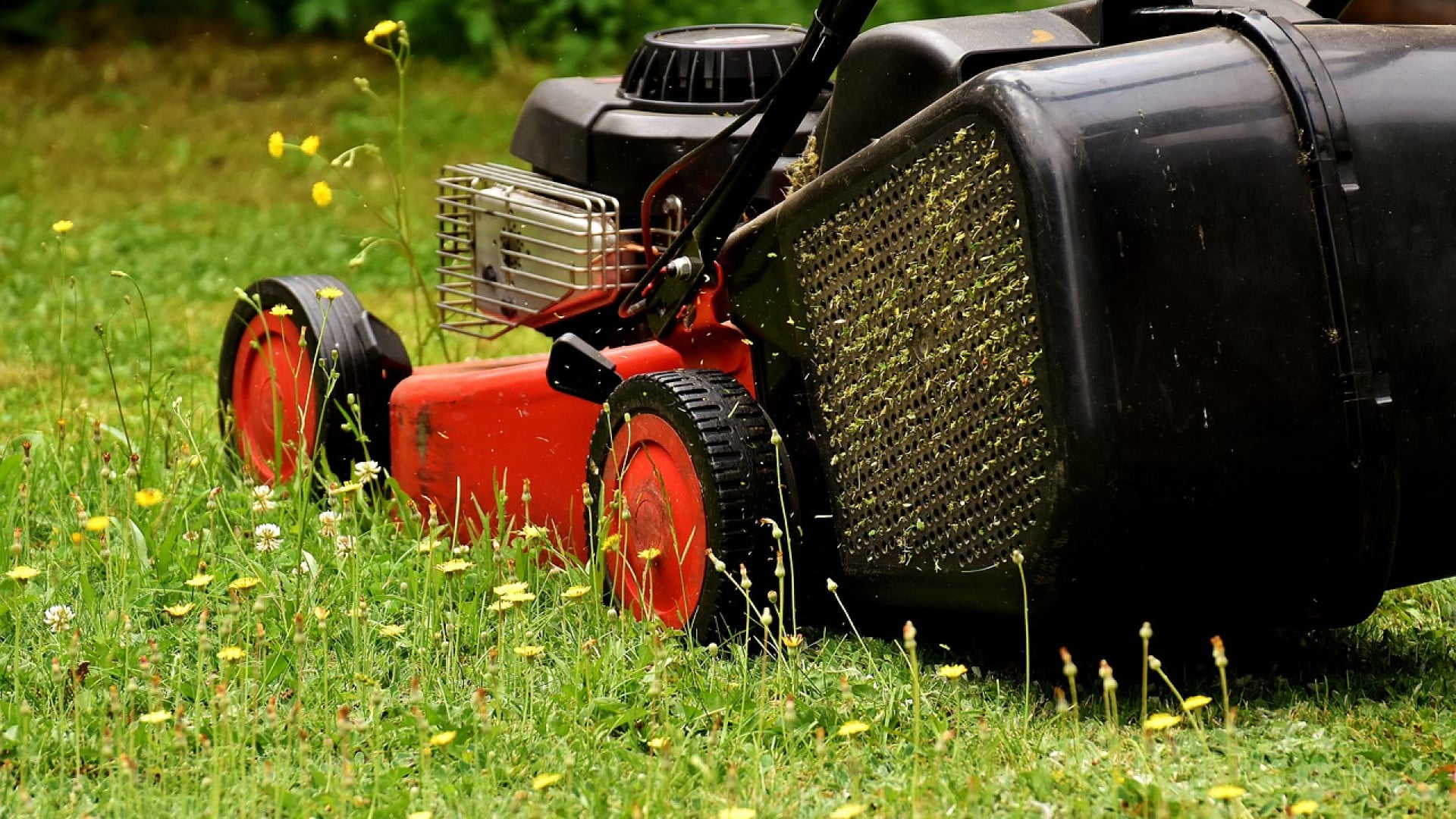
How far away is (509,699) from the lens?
2184mm

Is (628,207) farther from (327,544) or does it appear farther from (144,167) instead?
(144,167)

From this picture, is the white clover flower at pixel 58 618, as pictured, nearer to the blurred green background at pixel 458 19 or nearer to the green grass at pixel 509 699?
the green grass at pixel 509 699

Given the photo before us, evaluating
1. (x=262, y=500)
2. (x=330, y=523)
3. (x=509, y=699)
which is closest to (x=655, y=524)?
(x=509, y=699)

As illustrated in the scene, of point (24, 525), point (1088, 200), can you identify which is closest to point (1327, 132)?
point (1088, 200)

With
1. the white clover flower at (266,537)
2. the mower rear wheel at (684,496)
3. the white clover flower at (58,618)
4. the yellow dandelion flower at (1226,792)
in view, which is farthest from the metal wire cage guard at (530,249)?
the yellow dandelion flower at (1226,792)

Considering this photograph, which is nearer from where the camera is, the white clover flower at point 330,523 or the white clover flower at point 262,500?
the white clover flower at point 330,523

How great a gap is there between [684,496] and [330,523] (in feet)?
1.92

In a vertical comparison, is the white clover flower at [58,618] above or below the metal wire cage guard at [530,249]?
below

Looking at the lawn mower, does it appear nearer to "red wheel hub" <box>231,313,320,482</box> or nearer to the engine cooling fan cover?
the engine cooling fan cover

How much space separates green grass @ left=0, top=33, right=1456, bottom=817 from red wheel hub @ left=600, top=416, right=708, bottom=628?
0.23 feet

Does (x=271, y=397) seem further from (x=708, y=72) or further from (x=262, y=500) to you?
(x=708, y=72)

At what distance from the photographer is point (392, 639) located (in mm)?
2412

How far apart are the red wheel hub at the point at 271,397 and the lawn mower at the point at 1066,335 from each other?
0.68m

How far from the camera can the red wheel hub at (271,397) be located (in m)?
3.04
